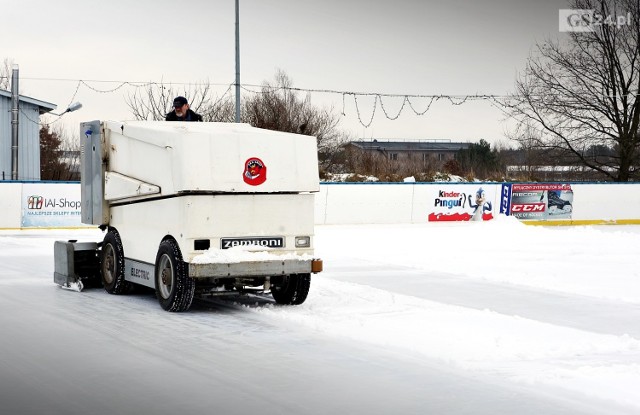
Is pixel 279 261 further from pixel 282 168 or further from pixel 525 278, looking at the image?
pixel 525 278

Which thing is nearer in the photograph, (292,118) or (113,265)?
(113,265)

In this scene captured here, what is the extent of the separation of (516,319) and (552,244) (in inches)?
539

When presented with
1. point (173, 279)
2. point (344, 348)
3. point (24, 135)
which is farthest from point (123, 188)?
point (24, 135)

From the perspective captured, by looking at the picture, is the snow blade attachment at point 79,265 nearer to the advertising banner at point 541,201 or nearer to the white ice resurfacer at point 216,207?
the white ice resurfacer at point 216,207

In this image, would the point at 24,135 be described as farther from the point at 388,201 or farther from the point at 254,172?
the point at 254,172

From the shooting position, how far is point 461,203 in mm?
33719

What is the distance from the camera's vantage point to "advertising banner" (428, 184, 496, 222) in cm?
3325

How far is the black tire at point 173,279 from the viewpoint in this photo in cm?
1068

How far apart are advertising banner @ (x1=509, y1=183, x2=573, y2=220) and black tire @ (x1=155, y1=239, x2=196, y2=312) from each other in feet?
83.3

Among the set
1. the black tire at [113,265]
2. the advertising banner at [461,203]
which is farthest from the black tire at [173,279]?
the advertising banner at [461,203]

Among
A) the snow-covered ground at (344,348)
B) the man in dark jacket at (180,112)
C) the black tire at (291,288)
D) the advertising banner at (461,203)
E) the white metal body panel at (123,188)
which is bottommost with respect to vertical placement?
the snow-covered ground at (344,348)

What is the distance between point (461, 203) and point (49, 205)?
1445 cm

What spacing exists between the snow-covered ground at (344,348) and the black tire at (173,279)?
0.18 meters

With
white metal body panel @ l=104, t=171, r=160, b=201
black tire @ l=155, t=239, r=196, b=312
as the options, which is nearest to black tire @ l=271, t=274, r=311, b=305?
black tire @ l=155, t=239, r=196, b=312
